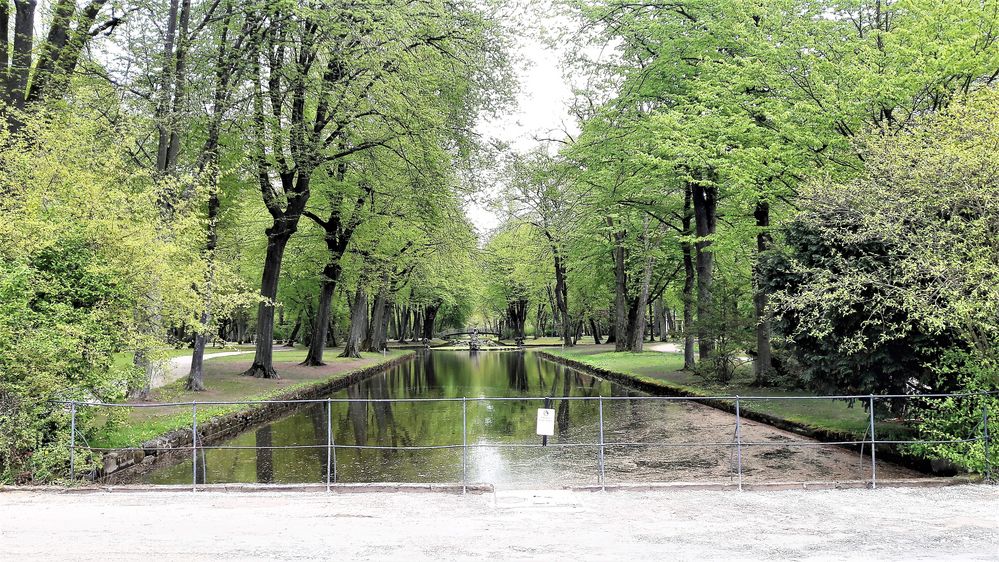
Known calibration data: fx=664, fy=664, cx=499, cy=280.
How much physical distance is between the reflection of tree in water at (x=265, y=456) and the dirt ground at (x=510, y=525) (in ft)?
8.94

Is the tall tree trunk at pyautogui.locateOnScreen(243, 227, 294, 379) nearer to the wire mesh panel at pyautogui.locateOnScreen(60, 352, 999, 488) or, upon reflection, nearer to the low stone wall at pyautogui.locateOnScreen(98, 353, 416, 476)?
the low stone wall at pyautogui.locateOnScreen(98, 353, 416, 476)

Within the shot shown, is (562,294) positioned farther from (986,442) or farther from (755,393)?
(986,442)

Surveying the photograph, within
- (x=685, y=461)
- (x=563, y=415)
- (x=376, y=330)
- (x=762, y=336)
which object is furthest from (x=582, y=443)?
(x=376, y=330)

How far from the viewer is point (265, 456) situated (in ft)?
44.0

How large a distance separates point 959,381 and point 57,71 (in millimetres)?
20973

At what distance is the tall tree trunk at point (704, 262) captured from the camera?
2181cm

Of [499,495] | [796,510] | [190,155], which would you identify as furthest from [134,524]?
[190,155]

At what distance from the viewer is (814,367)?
1289 cm

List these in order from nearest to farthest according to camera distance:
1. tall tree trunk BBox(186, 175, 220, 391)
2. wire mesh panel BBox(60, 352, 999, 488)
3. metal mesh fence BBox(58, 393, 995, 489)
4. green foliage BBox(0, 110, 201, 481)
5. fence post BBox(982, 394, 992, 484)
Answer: fence post BBox(982, 394, 992, 484)
green foliage BBox(0, 110, 201, 481)
wire mesh panel BBox(60, 352, 999, 488)
metal mesh fence BBox(58, 393, 995, 489)
tall tree trunk BBox(186, 175, 220, 391)

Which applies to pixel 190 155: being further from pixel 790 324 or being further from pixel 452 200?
pixel 790 324

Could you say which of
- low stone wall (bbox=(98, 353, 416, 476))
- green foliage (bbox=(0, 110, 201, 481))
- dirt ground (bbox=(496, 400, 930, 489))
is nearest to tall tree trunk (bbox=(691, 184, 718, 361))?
dirt ground (bbox=(496, 400, 930, 489))

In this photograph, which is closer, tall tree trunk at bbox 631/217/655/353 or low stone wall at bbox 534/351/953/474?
low stone wall at bbox 534/351/953/474

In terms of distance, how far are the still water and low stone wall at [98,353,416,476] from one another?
1.28 ft

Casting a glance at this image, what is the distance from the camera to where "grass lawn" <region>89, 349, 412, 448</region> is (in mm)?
12016
